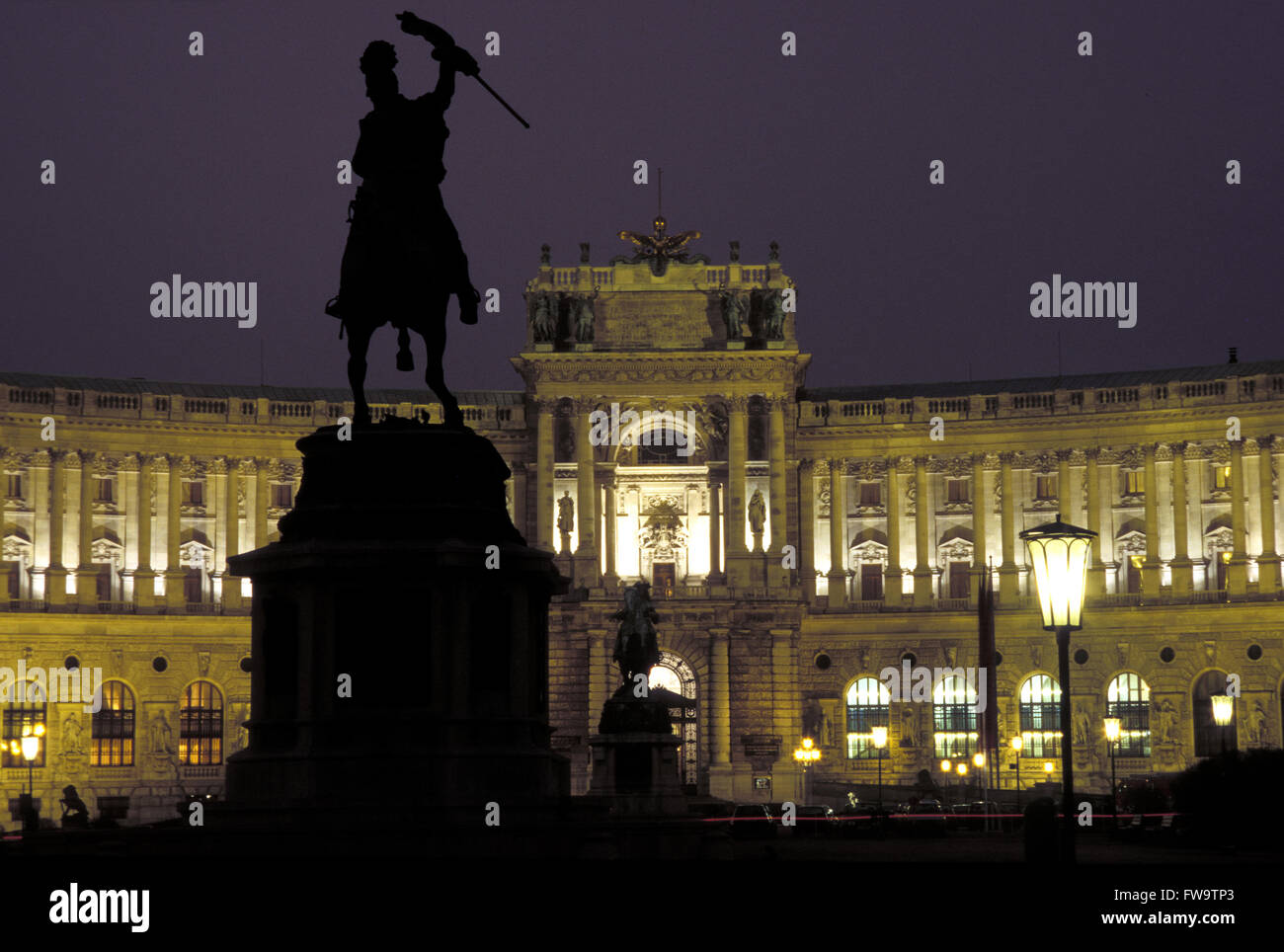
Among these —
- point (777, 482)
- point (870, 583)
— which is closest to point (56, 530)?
point (777, 482)

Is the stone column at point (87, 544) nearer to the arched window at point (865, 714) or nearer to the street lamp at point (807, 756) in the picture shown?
the street lamp at point (807, 756)

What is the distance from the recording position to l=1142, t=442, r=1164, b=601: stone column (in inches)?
3369

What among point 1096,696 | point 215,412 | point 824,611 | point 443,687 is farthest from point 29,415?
point 443,687

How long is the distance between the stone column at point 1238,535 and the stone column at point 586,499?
86.1 ft

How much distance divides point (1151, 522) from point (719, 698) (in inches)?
775

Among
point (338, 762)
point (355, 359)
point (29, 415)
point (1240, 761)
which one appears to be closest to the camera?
point (338, 762)

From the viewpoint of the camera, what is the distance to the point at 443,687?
77.9 feet

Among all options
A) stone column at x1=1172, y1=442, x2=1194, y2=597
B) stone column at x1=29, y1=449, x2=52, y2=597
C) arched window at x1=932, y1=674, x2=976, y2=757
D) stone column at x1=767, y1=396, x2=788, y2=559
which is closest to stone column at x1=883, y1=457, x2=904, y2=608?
arched window at x1=932, y1=674, x2=976, y2=757

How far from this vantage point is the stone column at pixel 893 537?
88.9m

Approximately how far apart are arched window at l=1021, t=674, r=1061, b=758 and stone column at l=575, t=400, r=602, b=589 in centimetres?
1895

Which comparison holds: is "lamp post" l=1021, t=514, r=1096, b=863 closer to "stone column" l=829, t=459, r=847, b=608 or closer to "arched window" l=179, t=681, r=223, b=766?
"arched window" l=179, t=681, r=223, b=766

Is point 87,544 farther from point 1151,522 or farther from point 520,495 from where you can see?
point 1151,522
